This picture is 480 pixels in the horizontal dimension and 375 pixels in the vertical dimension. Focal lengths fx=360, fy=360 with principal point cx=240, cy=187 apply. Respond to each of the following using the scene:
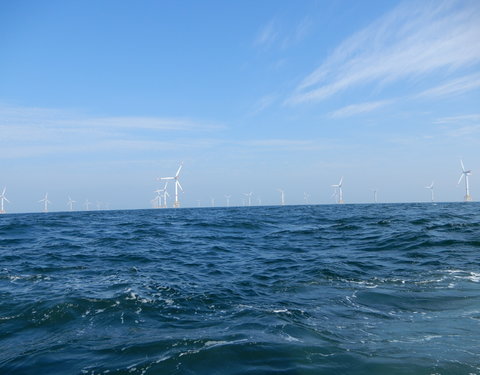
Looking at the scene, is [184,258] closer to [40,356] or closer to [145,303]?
[145,303]

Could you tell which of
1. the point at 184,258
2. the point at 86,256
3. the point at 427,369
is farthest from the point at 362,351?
the point at 86,256

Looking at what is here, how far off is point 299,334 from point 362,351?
1401mm

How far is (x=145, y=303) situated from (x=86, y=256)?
9.62 m

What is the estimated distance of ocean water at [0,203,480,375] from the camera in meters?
6.62

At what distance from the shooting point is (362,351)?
22.7 feet

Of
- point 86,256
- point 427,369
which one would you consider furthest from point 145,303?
point 86,256

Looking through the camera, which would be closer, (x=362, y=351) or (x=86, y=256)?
(x=362, y=351)

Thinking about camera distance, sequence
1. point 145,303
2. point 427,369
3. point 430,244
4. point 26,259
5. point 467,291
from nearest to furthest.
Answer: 1. point 427,369
2. point 145,303
3. point 467,291
4. point 26,259
5. point 430,244

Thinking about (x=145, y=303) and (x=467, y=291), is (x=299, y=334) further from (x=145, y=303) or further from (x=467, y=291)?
(x=467, y=291)

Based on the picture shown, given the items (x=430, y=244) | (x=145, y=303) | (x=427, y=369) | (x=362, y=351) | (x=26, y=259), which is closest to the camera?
(x=427, y=369)

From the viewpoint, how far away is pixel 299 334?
25.7ft

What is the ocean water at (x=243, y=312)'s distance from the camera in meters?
6.62

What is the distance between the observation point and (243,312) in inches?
373

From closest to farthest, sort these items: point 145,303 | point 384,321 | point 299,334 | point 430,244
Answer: point 299,334
point 384,321
point 145,303
point 430,244
